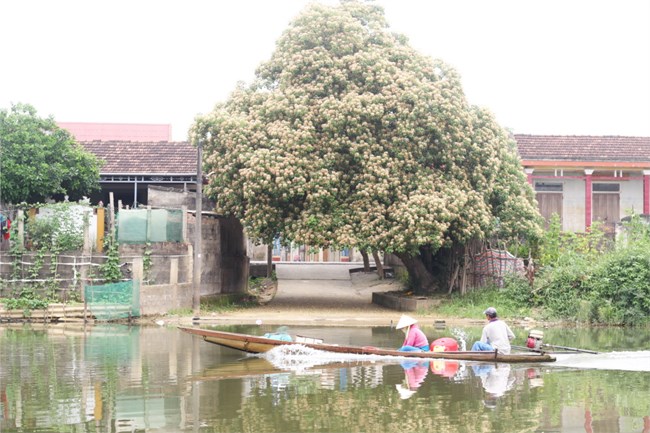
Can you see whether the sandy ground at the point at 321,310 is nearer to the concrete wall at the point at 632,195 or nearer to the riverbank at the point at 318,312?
the riverbank at the point at 318,312

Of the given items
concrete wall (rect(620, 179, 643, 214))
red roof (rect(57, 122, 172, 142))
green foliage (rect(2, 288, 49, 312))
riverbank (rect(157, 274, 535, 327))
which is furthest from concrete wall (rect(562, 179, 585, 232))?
red roof (rect(57, 122, 172, 142))

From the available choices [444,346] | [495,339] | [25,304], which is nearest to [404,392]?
[444,346]

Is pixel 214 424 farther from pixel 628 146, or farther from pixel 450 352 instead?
pixel 628 146

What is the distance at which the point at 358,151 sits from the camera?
27656mm

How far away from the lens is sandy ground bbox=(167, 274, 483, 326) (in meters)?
26.7

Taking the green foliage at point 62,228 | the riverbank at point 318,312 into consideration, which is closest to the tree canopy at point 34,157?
the green foliage at point 62,228

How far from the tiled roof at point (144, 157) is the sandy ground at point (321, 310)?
6484 millimetres

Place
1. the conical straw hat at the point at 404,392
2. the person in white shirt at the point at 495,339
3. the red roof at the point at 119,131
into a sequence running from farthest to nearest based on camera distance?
the red roof at the point at 119,131 < the person in white shirt at the point at 495,339 < the conical straw hat at the point at 404,392

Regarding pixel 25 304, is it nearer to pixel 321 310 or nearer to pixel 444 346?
pixel 321 310

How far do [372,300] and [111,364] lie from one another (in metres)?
18.4

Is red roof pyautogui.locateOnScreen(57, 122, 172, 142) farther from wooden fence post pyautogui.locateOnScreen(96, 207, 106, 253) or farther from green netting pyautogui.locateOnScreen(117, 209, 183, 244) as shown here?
wooden fence post pyautogui.locateOnScreen(96, 207, 106, 253)

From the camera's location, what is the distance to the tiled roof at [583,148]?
34781mm

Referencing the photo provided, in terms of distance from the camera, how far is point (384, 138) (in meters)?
28.2

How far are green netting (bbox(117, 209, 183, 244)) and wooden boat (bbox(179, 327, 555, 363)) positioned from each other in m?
9.36
